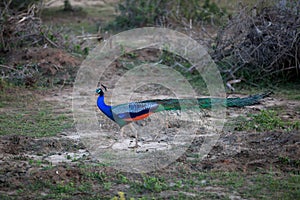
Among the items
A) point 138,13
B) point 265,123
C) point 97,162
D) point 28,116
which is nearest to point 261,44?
point 265,123

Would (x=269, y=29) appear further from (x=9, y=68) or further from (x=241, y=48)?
(x=9, y=68)

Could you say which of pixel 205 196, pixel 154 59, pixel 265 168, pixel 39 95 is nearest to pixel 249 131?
pixel 265 168

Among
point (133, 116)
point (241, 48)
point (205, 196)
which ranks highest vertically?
point (241, 48)

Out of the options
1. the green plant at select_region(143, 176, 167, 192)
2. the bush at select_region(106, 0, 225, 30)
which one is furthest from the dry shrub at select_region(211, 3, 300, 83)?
the green plant at select_region(143, 176, 167, 192)

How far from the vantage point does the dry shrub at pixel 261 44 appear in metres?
9.09

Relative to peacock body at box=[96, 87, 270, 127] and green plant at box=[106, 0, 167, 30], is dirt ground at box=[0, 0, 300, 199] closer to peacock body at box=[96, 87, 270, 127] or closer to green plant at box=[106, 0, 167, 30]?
peacock body at box=[96, 87, 270, 127]

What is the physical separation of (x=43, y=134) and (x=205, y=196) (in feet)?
9.06

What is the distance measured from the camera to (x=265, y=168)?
17.7 ft

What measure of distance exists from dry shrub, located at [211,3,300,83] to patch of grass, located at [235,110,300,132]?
210cm

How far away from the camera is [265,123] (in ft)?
22.9

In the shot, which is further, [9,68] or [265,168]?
[9,68]

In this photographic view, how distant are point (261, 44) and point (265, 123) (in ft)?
8.60

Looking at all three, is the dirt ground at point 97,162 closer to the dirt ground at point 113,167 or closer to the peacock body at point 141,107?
the dirt ground at point 113,167

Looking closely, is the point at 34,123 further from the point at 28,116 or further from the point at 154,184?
the point at 154,184
